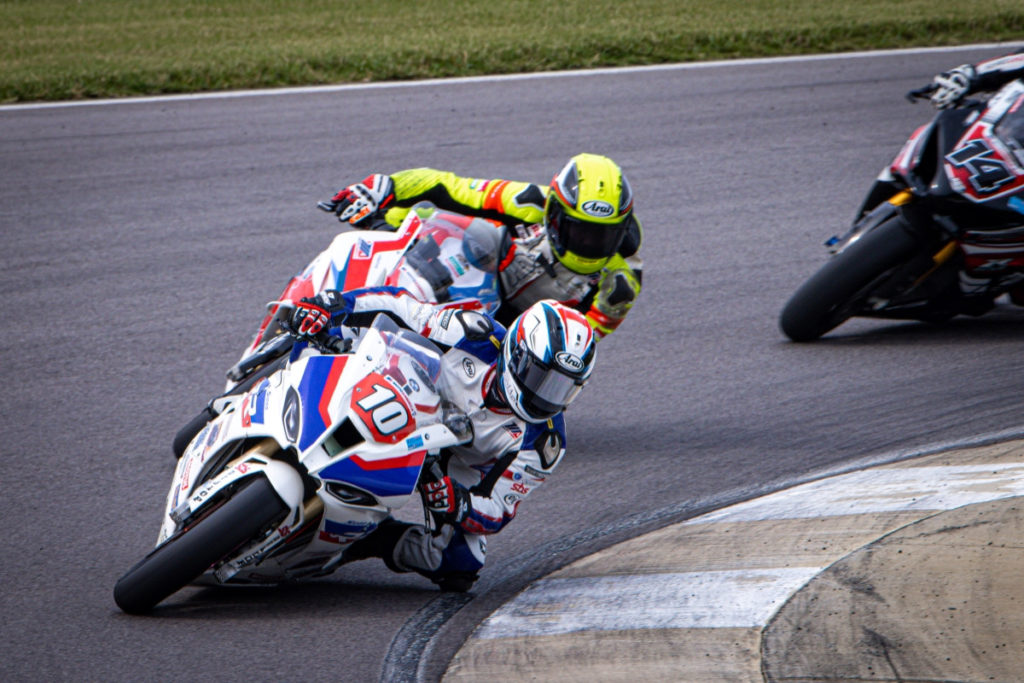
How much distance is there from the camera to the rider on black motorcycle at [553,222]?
6.04 meters

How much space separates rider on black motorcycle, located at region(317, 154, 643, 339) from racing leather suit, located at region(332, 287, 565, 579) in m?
1.08

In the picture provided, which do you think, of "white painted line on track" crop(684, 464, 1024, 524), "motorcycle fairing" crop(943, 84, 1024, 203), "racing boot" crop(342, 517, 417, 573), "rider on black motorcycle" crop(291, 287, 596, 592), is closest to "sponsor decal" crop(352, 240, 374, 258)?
"rider on black motorcycle" crop(291, 287, 596, 592)

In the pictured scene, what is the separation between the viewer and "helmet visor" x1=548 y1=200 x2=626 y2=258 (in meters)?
6.01

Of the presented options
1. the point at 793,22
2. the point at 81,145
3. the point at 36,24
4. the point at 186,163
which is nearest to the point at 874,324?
the point at 186,163

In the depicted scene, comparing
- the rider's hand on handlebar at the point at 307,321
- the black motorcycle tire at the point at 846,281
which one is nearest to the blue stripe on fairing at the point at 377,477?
the rider's hand on handlebar at the point at 307,321

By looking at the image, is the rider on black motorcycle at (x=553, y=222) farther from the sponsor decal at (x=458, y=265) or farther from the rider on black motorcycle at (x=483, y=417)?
the rider on black motorcycle at (x=483, y=417)

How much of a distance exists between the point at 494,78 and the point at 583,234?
795cm

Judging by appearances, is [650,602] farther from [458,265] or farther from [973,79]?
[973,79]

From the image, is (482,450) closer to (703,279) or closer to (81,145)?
(703,279)

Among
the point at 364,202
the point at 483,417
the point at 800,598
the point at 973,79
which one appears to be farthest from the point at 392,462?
the point at 973,79

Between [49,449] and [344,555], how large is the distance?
2.21m

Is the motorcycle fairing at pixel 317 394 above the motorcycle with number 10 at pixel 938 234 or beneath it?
above

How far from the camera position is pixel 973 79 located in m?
7.74

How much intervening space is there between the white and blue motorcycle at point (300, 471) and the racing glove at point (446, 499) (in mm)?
129
